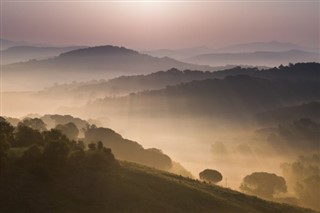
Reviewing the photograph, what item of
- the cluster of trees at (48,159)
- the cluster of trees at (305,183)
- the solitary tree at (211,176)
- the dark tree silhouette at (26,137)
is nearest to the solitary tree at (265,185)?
the cluster of trees at (305,183)

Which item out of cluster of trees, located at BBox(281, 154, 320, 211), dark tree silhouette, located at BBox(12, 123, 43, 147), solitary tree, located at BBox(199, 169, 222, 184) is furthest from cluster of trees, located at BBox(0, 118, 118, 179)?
cluster of trees, located at BBox(281, 154, 320, 211)

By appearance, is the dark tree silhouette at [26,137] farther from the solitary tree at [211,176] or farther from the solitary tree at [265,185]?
the solitary tree at [265,185]

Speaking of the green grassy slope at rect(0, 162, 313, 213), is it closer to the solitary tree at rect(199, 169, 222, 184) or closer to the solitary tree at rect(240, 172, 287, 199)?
the solitary tree at rect(199, 169, 222, 184)

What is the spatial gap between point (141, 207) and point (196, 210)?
8728 millimetres

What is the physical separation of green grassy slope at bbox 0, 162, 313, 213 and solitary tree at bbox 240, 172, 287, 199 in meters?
62.1

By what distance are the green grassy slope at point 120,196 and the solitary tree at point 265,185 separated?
204 ft

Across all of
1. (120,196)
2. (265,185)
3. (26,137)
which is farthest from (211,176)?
(120,196)

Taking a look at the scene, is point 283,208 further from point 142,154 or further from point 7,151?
point 142,154

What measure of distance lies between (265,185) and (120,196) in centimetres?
8779

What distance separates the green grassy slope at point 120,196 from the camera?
5769 cm

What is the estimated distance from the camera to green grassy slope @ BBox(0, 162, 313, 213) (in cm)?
5769

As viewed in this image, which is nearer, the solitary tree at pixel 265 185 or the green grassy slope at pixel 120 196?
the green grassy slope at pixel 120 196

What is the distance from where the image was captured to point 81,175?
66438mm

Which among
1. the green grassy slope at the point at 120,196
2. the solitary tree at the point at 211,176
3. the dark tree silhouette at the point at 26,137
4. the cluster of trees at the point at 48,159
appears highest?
the dark tree silhouette at the point at 26,137
